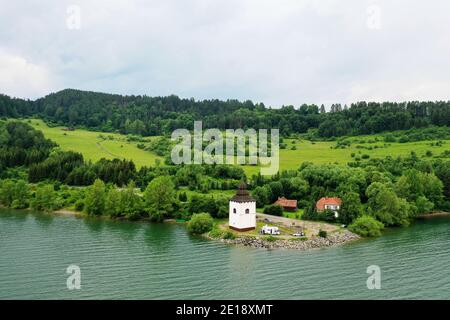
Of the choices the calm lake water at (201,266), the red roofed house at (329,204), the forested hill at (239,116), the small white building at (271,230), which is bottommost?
the calm lake water at (201,266)

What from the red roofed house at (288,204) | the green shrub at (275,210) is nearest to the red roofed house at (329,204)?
the red roofed house at (288,204)

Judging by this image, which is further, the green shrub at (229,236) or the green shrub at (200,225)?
the green shrub at (200,225)

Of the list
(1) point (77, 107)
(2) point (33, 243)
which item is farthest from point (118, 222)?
(1) point (77, 107)

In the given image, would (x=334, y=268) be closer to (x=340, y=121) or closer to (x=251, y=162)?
(x=251, y=162)

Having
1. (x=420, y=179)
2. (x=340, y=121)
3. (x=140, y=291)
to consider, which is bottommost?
(x=140, y=291)

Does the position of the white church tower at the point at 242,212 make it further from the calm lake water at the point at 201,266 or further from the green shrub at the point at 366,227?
the green shrub at the point at 366,227

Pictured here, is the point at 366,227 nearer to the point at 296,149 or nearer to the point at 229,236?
the point at 229,236

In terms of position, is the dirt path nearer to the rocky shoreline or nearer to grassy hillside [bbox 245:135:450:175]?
the rocky shoreline
